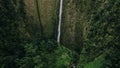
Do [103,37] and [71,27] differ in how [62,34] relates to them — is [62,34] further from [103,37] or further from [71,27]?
[103,37]

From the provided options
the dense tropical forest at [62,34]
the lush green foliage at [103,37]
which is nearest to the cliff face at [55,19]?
the dense tropical forest at [62,34]

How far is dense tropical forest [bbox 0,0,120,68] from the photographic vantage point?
5738 cm

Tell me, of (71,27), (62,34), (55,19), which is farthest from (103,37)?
(55,19)

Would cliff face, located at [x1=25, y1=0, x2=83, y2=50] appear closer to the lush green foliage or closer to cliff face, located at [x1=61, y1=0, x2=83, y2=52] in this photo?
cliff face, located at [x1=61, y1=0, x2=83, y2=52]

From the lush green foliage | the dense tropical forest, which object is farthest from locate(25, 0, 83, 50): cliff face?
the lush green foliage

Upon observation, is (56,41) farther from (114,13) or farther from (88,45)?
(114,13)

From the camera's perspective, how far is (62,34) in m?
70.4

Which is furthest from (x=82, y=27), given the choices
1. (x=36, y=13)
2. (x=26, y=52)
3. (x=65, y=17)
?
(x=26, y=52)

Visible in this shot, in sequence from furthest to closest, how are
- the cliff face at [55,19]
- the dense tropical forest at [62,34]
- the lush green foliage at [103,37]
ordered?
1. the cliff face at [55,19]
2. the dense tropical forest at [62,34]
3. the lush green foliage at [103,37]

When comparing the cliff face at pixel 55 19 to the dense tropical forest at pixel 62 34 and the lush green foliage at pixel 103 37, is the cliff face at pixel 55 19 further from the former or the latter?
the lush green foliage at pixel 103 37

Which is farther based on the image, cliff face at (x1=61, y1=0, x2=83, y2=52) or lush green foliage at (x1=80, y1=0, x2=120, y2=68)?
cliff face at (x1=61, y1=0, x2=83, y2=52)

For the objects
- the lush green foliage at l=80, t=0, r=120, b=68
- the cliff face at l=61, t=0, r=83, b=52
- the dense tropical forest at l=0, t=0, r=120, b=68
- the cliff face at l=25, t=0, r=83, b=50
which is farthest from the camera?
the cliff face at l=25, t=0, r=83, b=50

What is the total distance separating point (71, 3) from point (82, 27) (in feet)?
19.8

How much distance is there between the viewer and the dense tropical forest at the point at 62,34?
5738 centimetres
